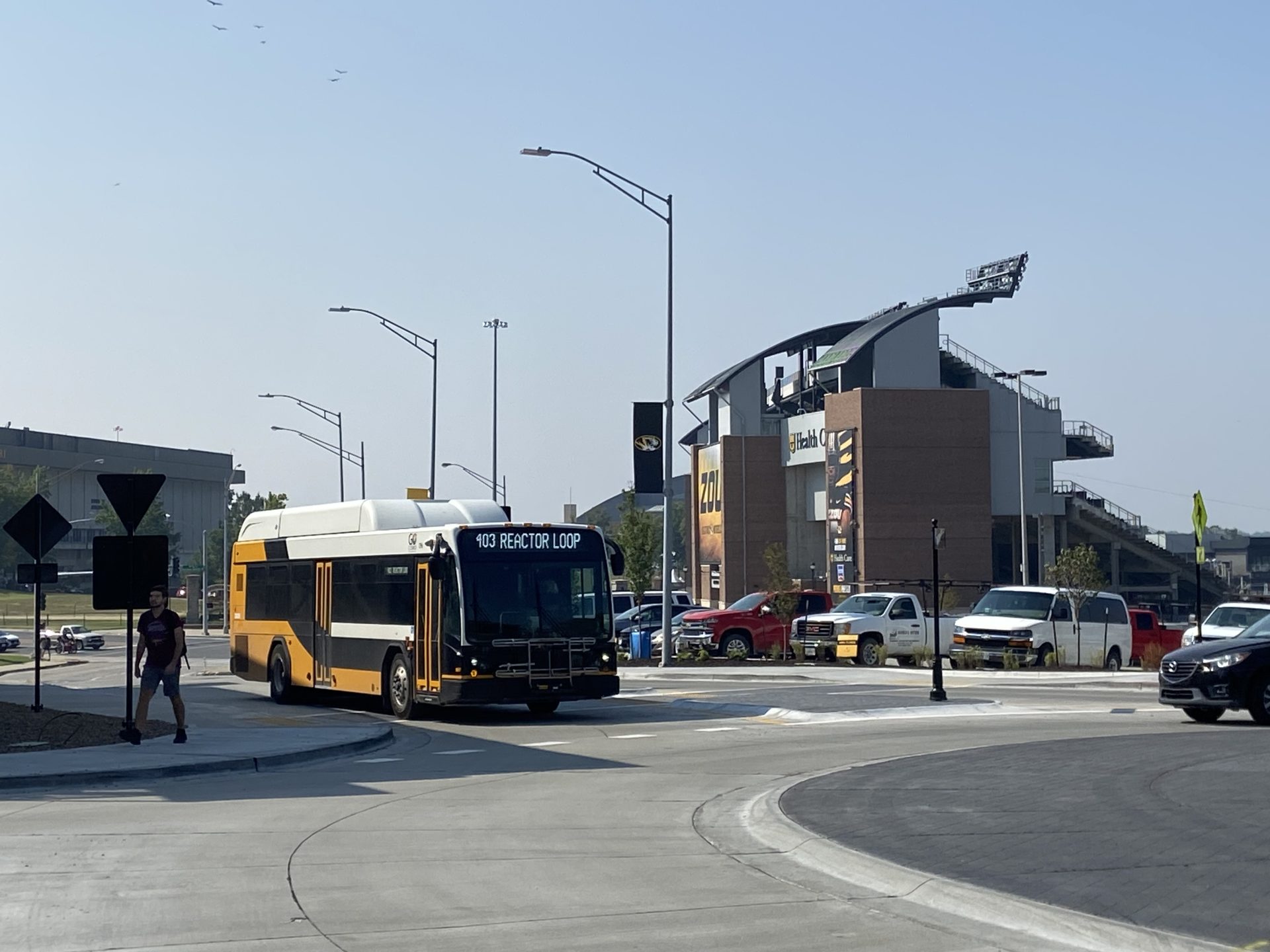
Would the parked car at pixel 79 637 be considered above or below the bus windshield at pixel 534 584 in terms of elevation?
below

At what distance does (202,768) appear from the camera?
16281 mm

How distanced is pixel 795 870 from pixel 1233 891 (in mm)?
2740

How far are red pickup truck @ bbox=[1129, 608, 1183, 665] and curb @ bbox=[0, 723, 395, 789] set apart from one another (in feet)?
87.2

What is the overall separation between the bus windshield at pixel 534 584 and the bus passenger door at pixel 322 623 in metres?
4.69

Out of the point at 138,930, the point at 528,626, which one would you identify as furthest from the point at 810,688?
the point at 138,930

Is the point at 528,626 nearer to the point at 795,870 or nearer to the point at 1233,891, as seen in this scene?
the point at 795,870

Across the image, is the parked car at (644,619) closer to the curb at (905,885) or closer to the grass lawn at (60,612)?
the curb at (905,885)

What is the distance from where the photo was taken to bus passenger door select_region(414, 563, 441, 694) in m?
22.3

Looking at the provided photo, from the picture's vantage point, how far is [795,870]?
10047 mm

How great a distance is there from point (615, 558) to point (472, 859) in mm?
12634

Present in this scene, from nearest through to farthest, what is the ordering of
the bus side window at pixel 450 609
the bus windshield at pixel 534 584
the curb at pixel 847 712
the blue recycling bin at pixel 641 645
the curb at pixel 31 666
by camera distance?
1. the bus side window at pixel 450 609
2. the bus windshield at pixel 534 584
3. the curb at pixel 847 712
4. the blue recycling bin at pixel 641 645
5. the curb at pixel 31 666

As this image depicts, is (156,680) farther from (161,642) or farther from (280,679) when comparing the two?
(280,679)

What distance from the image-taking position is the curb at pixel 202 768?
589 inches

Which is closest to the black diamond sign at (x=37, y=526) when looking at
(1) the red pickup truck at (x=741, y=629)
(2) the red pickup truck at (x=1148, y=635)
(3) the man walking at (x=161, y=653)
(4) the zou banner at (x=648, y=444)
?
(3) the man walking at (x=161, y=653)
